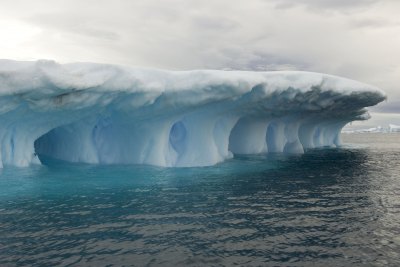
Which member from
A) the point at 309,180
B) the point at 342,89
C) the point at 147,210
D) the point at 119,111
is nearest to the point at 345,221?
the point at 147,210

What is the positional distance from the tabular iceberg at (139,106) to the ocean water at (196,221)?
3233mm

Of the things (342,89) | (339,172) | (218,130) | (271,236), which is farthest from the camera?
(218,130)

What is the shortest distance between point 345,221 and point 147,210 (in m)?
5.29

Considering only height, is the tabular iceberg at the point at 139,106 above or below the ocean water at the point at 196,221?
above

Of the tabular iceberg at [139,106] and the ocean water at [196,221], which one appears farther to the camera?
the tabular iceberg at [139,106]

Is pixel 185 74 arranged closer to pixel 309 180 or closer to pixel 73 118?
pixel 73 118

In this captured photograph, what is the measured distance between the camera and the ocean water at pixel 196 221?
715cm

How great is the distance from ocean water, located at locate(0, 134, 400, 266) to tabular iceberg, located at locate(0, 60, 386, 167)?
323cm

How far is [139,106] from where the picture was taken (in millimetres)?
17953

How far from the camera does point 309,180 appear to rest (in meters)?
17.0

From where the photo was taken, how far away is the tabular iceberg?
48.8 ft

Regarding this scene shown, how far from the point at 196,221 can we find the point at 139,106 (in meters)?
9.57

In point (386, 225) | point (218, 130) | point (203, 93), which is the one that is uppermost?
point (203, 93)

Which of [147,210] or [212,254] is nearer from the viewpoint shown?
[212,254]
